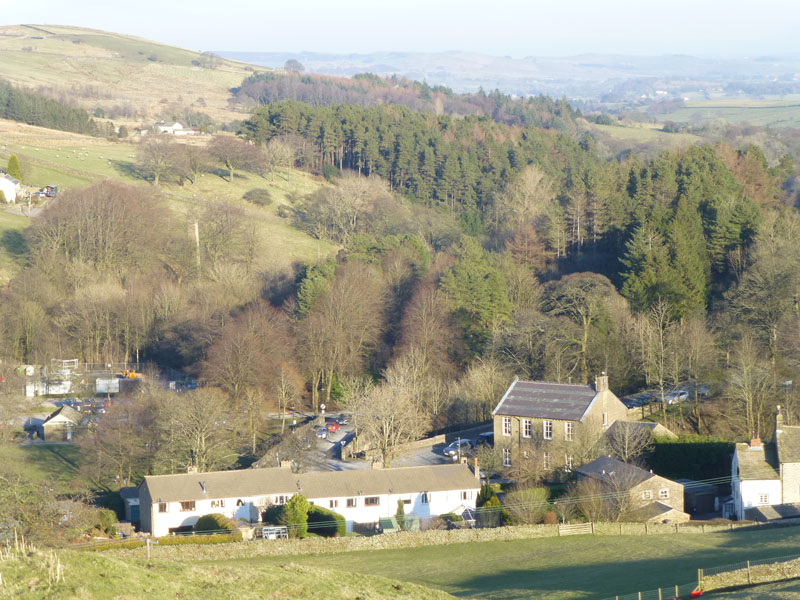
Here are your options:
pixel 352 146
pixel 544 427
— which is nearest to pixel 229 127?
pixel 352 146

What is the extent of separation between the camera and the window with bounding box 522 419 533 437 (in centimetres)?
4778

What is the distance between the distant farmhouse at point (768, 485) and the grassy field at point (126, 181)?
44.5 m

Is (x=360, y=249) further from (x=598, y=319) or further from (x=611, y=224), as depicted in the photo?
(x=598, y=319)

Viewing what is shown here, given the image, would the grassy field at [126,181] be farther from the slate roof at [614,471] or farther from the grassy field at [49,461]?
the slate roof at [614,471]

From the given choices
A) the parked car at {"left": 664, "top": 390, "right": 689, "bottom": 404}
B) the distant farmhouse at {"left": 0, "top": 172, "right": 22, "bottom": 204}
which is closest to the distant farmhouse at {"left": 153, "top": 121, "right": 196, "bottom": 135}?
the distant farmhouse at {"left": 0, "top": 172, "right": 22, "bottom": 204}

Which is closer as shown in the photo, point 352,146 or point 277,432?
point 277,432

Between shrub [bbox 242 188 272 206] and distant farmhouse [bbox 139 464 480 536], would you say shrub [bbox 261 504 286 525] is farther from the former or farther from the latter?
shrub [bbox 242 188 272 206]

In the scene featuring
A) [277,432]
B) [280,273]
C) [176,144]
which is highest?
[176,144]

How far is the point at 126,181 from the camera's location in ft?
305

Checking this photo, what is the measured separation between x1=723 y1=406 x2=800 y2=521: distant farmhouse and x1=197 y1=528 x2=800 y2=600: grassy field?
3396 millimetres

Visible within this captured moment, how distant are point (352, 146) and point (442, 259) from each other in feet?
141

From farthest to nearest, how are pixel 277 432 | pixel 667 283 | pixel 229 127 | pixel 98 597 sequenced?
1. pixel 229 127
2. pixel 667 283
3. pixel 277 432
4. pixel 98 597

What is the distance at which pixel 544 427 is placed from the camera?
47344mm

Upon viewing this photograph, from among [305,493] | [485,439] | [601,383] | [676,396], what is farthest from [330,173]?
[305,493]
